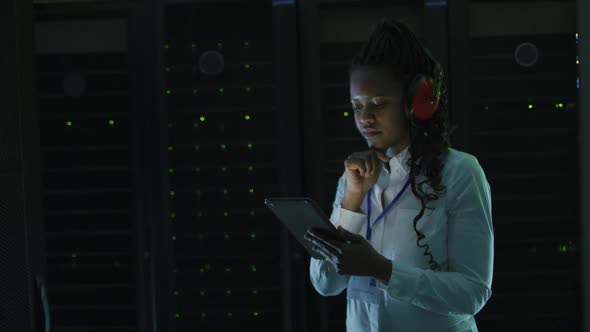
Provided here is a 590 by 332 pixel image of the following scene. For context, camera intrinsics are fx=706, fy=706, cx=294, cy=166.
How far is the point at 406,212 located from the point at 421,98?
0.22 m

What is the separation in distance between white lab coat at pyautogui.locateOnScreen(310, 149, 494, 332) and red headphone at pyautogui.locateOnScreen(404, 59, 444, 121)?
9 cm

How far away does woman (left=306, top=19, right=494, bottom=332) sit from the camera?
126cm

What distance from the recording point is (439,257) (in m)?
1.32

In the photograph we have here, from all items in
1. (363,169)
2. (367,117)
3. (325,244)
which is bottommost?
(325,244)

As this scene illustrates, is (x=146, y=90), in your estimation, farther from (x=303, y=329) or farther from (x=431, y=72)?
(x=431, y=72)

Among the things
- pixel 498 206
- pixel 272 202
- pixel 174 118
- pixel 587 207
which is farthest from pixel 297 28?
pixel 272 202

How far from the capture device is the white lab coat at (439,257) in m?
1.26

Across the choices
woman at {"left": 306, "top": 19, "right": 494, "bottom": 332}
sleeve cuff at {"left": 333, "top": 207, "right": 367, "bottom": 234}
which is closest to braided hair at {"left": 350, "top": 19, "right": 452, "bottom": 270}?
woman at {"left": 306, "top": 19, "right": 494, "bottom": 332}

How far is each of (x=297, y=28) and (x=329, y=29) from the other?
12cm

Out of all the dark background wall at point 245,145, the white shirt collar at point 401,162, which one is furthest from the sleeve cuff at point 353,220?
the dark background wall at point 245,145

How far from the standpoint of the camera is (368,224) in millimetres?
1418

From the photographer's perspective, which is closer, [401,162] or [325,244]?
[325,244]

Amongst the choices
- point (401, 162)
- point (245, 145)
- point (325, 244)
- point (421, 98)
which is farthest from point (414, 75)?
point (245, 145)

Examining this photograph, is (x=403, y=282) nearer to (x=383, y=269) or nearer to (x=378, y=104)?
(x=383, y=269)
